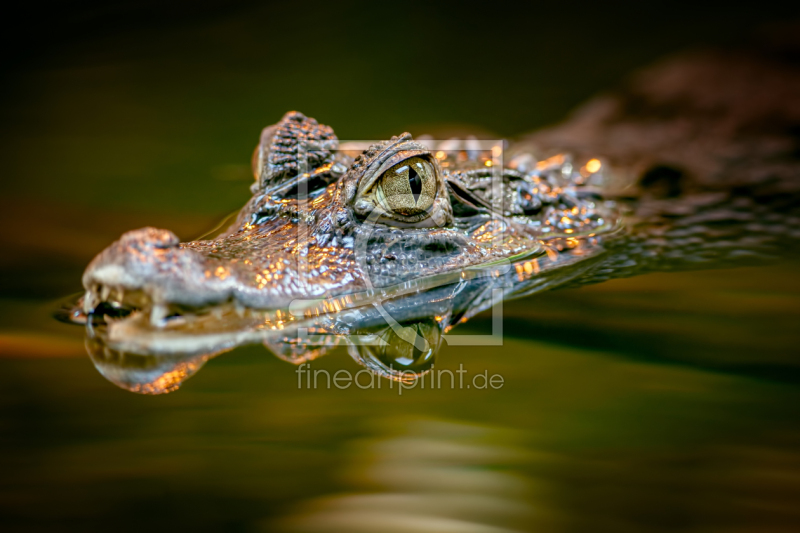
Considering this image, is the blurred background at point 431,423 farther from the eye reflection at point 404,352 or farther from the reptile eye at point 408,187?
the reptile eye at point 408,187

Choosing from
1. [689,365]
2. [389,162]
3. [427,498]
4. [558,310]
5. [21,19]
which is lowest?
[427,498]

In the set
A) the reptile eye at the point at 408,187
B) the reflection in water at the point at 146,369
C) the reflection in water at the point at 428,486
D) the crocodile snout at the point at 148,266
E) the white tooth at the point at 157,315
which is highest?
the reptile eye at the point at 408,187

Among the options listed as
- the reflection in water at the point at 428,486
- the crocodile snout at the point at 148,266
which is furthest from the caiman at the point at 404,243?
the reflection in water at the point at 428,486

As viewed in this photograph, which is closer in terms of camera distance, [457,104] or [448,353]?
[448,353]

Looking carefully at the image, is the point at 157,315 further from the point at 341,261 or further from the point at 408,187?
the point at 408,187

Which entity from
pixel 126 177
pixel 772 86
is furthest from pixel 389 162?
pixel 772 86

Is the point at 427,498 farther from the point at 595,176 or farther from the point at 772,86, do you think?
the point at 772,86

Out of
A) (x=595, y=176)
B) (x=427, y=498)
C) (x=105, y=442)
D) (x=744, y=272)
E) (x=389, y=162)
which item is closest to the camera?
(x=427, y=498)

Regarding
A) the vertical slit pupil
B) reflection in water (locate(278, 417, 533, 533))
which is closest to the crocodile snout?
reflection in water (locate(278, 417, 533, 533))

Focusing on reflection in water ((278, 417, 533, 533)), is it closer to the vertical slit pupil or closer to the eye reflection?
the eye reflection
